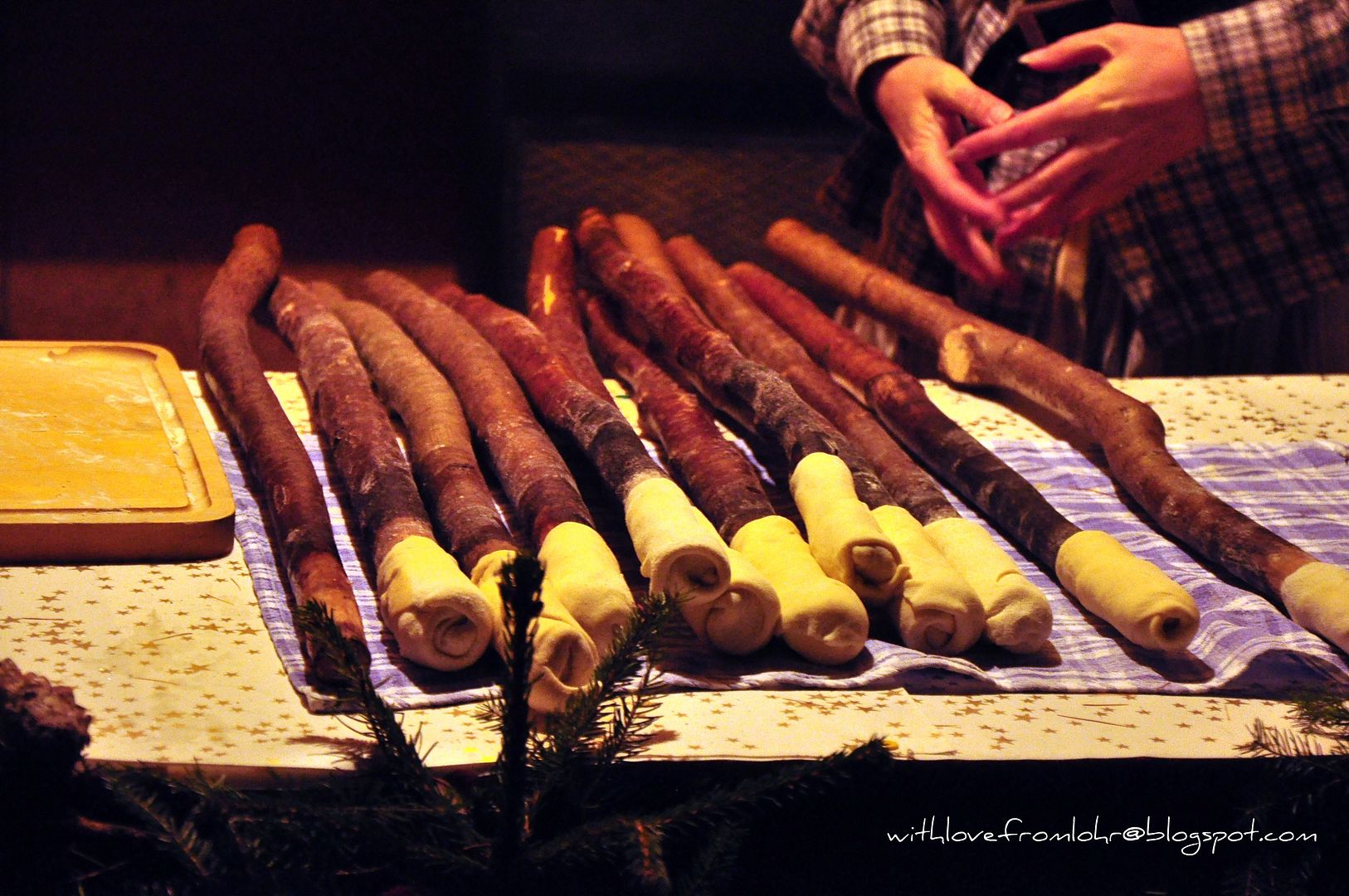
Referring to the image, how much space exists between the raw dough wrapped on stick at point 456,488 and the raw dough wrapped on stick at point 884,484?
313 mm

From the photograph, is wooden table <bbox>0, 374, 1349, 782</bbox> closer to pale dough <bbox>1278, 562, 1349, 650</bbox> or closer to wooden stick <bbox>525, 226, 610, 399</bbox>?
pale dough <bbox>1278, 562, 1349, 650</bbox>

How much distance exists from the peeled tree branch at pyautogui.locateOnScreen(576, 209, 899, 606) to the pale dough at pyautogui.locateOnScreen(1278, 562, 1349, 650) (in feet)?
1.30

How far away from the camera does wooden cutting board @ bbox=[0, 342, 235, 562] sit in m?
1.31

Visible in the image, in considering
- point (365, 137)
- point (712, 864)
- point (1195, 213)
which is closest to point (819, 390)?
point (1195, 213)

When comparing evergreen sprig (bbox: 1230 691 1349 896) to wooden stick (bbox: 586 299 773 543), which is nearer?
evergreen sprig (bbox: 1230 691 1349 896)

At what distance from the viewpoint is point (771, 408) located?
64.8 inches

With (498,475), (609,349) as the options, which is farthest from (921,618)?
(609,349)

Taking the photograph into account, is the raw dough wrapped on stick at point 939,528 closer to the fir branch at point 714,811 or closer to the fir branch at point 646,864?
the fir branch at point 714,811

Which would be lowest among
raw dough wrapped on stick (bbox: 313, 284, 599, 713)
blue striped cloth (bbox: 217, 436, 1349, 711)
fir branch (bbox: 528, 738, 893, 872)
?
blue striped cloth (bbox: 217, 436, 1349, 711)

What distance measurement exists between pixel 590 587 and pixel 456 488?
11.3 inches

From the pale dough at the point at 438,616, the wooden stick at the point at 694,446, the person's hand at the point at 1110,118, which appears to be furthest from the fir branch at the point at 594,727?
the person's hand at the point at 1110,118

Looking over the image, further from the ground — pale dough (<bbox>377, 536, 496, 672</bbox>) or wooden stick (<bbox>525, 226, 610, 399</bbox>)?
pale dough (<bbox>377, 536, 496, 672</bbox>)

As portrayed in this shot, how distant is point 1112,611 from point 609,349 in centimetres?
95

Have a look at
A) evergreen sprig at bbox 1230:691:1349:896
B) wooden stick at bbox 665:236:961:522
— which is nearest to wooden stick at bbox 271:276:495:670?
wooden stick at bbox 665:236:961:522
